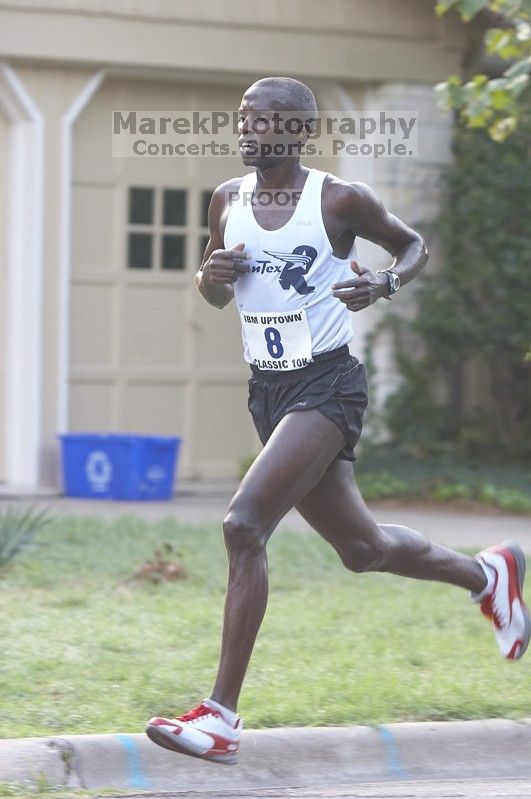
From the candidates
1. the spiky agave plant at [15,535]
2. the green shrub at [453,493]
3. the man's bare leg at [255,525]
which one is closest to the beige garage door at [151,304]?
the green shrub at [453,493]

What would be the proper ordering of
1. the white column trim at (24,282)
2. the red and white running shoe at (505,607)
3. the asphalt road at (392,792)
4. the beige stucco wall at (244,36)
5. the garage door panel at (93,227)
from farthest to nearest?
the garage door panel at (93,227) < the white column trim at (24,282) < the beige stucco wall at (244,36) < the red and white running shoe at (505,607) < the asphalt road at (392,792)

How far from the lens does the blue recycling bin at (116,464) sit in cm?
1021

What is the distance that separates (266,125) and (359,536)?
4.37 ft

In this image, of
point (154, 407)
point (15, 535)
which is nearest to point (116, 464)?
point (154, 407)

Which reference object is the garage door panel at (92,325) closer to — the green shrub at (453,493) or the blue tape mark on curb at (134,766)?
the green shrub at (453,493)

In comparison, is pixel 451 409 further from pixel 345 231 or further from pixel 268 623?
pixel 345 231

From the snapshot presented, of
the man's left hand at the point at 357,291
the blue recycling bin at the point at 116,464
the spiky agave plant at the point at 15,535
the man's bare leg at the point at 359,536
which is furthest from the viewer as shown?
the blue recycling bin at the point at 116,464

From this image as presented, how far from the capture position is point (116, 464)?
10.3m

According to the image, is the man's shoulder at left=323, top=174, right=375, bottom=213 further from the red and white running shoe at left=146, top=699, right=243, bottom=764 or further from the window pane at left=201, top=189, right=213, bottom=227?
the window pane at left=201, top=189, right=213, bottom=227

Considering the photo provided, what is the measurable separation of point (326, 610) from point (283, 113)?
271 centimetres

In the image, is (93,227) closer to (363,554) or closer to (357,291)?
(363,554)

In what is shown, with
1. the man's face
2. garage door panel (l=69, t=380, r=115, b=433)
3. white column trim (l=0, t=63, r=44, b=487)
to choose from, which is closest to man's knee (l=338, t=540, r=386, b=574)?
the man's face

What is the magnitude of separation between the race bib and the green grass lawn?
3.72 ft

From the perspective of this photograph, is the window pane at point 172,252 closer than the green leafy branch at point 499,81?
No
